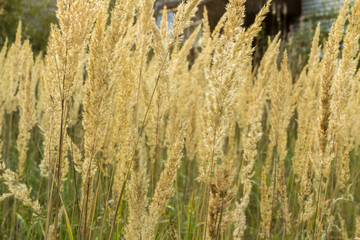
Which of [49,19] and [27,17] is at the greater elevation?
[27,17]

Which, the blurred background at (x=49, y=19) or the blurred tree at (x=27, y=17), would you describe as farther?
the blurred tree at (x=27, y=17)

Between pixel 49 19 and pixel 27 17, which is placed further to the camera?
pixel 27 17

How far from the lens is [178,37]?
1.22 m

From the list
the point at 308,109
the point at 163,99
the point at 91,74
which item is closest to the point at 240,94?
the point at 308,109

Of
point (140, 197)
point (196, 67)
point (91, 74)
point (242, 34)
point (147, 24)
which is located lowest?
point (140, 197)

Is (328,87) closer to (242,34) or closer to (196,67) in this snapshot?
(242,34)

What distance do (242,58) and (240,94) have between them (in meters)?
1.55

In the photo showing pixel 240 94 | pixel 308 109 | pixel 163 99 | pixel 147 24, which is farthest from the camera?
pixel 240 94

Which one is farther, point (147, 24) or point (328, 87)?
point (147, 24)

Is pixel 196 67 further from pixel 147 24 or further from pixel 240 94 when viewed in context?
pixel 147 24

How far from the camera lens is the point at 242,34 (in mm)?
1045

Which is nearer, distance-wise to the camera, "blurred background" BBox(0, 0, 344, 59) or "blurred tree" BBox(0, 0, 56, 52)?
"blurred background" BBox(0, 0, 344, 59)

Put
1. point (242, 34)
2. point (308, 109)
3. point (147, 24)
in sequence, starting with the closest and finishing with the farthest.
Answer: point (242, 34) < point (147, 24) < point (308, 109)

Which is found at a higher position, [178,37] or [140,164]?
[178,37]
